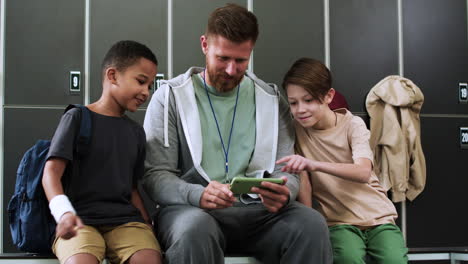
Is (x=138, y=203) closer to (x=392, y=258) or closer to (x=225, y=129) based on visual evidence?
(x=225, y=129)

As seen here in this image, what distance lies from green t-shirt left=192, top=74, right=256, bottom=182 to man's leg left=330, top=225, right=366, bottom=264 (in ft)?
1.44

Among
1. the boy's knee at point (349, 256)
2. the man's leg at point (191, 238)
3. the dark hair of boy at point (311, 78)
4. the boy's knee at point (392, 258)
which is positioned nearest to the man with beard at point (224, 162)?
the man's leg at point (191, 238)

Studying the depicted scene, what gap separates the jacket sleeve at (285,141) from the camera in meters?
1.79

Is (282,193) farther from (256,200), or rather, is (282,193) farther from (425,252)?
(425,252)

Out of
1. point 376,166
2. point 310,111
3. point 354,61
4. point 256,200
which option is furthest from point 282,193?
point 354,61

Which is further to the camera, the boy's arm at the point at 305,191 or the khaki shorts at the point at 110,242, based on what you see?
the boy's arm at the point at 305,191

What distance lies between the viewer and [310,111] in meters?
1.94

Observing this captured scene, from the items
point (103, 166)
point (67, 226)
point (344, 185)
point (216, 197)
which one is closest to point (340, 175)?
point (344, 185)

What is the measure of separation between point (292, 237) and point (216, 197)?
29 cm

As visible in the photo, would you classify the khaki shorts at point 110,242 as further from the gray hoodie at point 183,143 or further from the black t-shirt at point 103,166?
the gray hoodie at point 183,143

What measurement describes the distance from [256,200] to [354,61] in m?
1.91

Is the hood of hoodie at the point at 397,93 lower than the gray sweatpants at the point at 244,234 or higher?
higher

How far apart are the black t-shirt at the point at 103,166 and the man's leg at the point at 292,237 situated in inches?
17.3

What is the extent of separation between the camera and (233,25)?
5.82 feet
